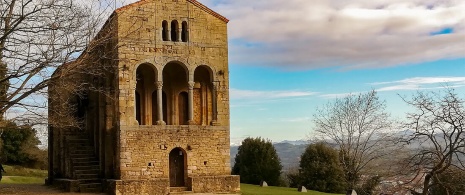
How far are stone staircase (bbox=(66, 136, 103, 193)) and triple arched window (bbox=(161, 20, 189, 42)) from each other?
8420 mm

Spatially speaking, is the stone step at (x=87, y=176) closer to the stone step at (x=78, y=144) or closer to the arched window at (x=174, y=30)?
the stone step at (x=78, y=144)

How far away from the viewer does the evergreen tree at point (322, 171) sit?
4619cm

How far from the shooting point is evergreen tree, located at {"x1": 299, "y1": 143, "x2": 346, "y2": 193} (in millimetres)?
46188

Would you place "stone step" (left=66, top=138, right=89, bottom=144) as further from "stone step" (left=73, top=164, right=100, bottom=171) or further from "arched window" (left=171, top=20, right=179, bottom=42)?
"arched window" (left=171, top=20, right=179, bottom=42)

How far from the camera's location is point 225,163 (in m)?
29.0

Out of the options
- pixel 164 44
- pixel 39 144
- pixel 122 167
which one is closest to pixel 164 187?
pixel 122 167

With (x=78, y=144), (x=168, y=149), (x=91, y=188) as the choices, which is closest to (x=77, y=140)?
(x=78, y=144)

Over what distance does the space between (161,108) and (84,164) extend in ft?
20.4

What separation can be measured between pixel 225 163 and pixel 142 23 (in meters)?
8.57

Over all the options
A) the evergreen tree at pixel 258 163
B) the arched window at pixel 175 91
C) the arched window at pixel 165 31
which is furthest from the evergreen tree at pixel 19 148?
the arched window at pixel 165 31

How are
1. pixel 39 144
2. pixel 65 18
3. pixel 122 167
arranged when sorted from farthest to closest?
1. pixel 39 144
2. pixel 122 167
3. pixel 65 18

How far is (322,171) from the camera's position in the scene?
4638 cm

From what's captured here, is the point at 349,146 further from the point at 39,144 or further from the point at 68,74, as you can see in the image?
the point at 39,144

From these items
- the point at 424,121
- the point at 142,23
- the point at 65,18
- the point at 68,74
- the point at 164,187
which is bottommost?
the point at 164,187
